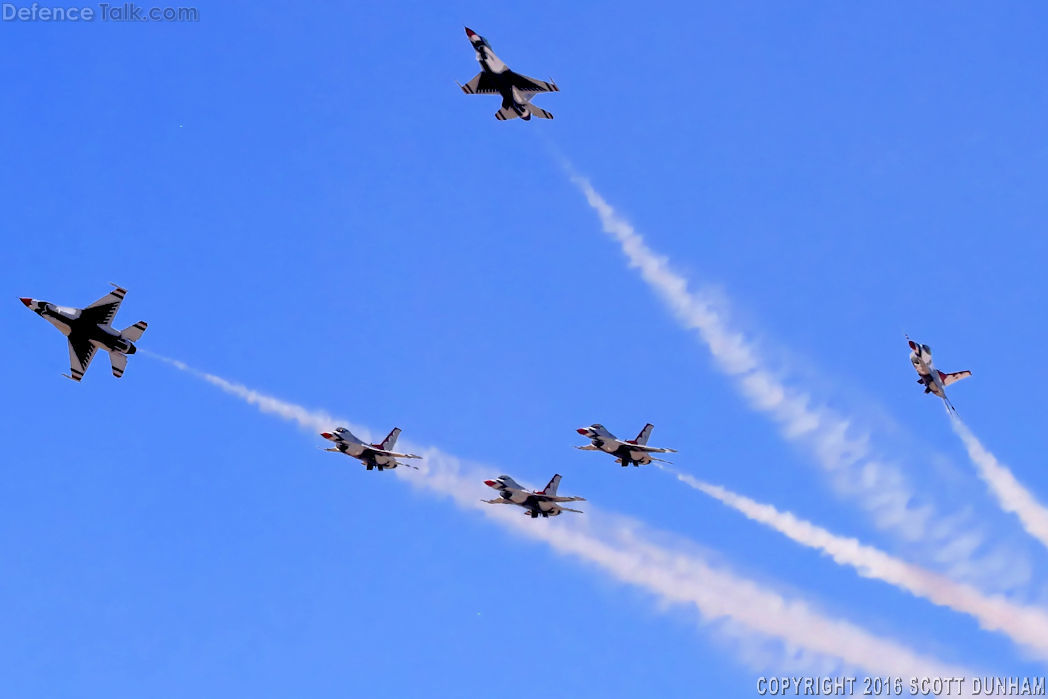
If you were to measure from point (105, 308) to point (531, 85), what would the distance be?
50.4 meters

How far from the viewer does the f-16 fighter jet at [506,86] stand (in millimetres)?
114250

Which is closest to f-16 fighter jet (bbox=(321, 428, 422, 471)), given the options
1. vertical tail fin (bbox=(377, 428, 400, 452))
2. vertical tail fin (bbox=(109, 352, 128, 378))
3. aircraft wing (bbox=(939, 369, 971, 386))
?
vertical tail fin (bbox=(377, 428, 400, 452))

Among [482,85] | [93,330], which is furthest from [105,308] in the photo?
[482,85]

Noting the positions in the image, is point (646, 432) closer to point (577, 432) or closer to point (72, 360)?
point (577, 432)

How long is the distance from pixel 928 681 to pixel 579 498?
3869 centimetres

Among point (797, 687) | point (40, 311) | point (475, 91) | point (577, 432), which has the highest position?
point (475, 91)

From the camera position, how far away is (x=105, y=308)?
337 feet

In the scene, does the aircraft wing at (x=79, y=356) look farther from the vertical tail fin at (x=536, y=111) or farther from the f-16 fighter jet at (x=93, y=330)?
the vertical tail fin at (x=536, y=111)

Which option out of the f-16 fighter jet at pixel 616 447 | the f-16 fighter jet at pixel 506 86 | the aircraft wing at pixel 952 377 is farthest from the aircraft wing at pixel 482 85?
the aircraft wing at pixel 952 377

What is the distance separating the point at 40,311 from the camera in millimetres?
Result: 101188

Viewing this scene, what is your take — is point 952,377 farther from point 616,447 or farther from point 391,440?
point 391,440

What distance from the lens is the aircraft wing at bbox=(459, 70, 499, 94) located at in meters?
116

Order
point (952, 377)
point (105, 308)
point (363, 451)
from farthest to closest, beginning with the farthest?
point (952, 377) → point (363, 451) → point (105, 308)

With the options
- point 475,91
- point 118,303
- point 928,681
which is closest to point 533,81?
point 475,91
